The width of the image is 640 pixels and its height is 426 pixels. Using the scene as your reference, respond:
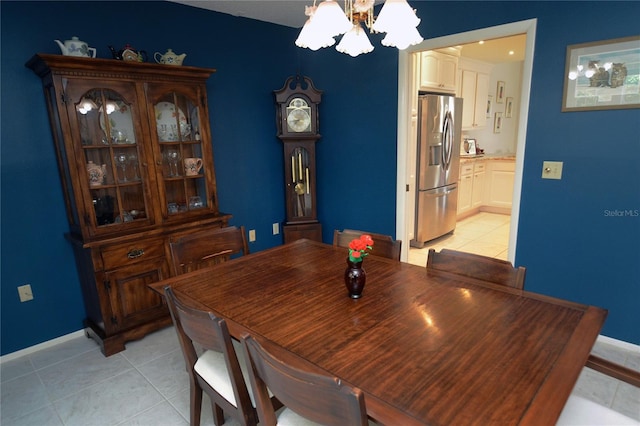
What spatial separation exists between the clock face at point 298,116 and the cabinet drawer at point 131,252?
1.69m

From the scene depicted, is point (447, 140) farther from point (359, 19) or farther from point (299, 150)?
point (359, 19)

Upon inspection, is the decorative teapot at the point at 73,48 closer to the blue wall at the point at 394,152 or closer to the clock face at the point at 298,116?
the blue wall at the point at 394,152

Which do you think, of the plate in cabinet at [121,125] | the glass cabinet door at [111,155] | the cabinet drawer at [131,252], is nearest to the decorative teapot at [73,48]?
the glass cabinet door at [111,155]

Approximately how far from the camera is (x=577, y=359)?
3.55 ft

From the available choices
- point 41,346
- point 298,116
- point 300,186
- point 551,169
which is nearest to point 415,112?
point 298,116

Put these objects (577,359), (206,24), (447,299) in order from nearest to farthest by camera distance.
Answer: (577,359)
(447,299)
(206,24)

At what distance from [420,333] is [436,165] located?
132 inches

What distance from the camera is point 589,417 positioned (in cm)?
121

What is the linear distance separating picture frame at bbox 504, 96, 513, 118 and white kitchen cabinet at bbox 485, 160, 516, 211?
3.69 feet

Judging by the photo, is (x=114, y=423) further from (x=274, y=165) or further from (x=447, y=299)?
(x=274, y=165)

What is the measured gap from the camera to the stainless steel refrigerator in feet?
13.4

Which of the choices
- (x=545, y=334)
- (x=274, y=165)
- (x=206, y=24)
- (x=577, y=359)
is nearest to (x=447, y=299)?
(x=545, y=334)

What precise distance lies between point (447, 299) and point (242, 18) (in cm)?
312

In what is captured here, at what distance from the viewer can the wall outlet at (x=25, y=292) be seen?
2.50 m
